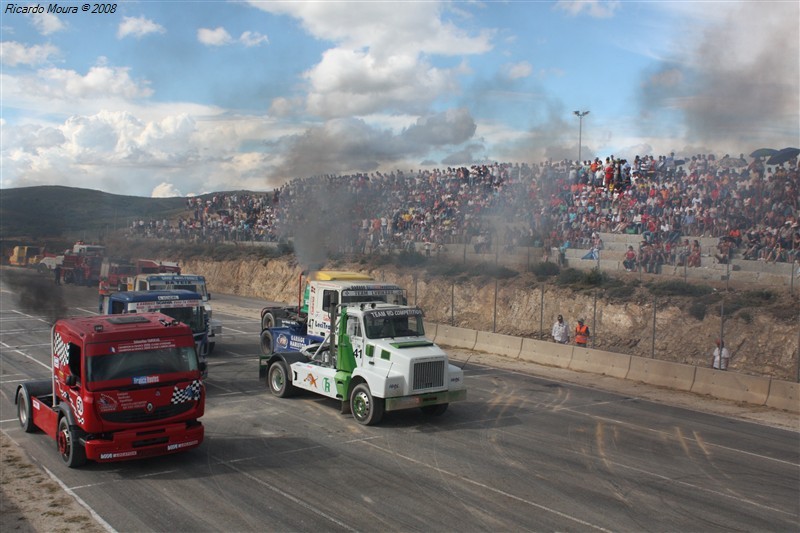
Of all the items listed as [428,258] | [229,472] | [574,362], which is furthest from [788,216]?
[229,472]


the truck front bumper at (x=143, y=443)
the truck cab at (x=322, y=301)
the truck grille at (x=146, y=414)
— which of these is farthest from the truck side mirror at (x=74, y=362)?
the truck cab at (x=322, y=301)

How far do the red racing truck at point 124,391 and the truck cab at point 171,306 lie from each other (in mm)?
7453

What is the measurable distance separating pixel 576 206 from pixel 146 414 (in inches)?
1134

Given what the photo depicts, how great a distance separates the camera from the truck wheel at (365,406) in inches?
553

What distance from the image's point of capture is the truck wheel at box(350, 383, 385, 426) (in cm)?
1405

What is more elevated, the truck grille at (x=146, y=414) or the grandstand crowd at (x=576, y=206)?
the grandstand crowd at (x=576, y=206)

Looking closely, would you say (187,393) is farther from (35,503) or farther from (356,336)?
(356,336)

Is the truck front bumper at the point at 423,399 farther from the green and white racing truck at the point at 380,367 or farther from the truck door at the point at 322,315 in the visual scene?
the truck door at the point at 322,315

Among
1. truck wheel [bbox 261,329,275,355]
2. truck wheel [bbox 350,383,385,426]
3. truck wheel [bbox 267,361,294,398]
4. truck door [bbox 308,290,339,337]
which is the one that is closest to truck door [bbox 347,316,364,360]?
truck wheel [bbox 350,383,385,426]

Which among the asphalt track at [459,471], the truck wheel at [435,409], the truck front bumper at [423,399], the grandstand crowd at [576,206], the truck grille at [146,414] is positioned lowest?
the asphalt track at [459,471]

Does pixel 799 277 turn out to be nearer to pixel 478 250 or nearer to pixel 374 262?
pixel 478 250

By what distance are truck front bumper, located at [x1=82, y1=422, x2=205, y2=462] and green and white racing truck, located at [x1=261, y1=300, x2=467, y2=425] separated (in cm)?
399

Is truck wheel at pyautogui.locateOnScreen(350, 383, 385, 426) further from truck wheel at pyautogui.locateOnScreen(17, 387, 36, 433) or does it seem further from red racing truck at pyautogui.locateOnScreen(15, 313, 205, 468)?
truck wheel at pyautogui.locateOnScreen(17, 387, 36, 433)

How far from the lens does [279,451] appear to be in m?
12.4
